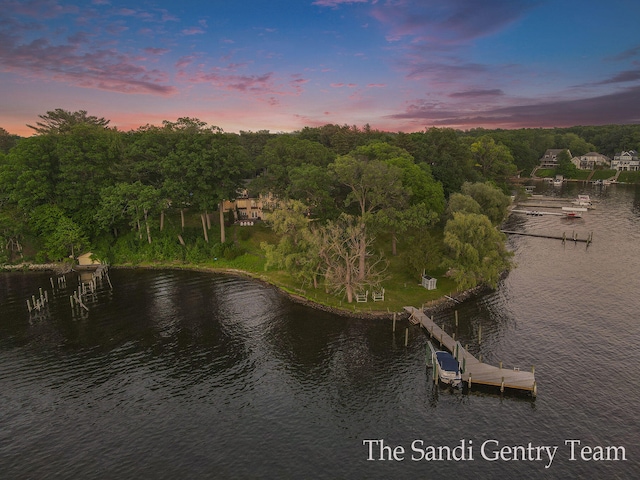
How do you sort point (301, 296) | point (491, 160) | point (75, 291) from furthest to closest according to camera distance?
point (491, 160)
point (75, 291)
point (301, 296)

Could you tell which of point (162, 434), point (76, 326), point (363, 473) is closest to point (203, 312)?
point (76, 326)

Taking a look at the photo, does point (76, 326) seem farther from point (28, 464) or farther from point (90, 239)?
point (90, 239)

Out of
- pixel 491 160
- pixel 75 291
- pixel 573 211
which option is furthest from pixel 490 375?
pixel 491 160

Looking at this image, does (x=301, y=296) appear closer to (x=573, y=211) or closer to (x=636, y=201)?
(x=573, y=211)

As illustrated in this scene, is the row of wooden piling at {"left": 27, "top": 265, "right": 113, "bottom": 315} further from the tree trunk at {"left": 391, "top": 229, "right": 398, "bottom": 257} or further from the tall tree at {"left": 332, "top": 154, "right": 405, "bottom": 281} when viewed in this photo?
the tree trunk at {"left": 391, "top": 229, "right": 398, "bottom": 257}

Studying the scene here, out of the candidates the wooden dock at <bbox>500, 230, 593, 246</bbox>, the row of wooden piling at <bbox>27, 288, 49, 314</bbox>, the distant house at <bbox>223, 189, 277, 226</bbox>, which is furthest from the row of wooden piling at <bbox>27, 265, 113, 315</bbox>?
the wooden dock at <bbox>500, 230, 593, 246</bbox>

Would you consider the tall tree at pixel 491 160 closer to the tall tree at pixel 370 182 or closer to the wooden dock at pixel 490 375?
the tall tree at pixel 370 182
